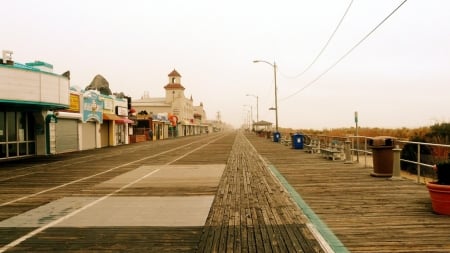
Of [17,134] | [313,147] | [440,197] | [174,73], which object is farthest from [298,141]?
[174,73]

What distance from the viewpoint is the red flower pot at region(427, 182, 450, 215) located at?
6.71m

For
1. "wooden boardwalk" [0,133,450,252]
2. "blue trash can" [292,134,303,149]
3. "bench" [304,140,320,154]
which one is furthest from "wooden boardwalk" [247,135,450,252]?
"blue trash can" [292,134,303,149]

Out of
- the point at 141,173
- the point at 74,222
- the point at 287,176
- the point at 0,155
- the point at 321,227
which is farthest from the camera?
the point at 0,155

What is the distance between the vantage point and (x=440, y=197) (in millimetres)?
6848

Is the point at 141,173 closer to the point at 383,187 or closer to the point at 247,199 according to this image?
the point at 247,199

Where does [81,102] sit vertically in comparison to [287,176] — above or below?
above

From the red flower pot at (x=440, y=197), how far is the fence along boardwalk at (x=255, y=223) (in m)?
2.52

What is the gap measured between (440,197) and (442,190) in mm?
202

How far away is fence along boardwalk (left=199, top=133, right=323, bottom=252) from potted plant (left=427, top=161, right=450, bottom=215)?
2536mm

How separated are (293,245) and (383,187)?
584cm

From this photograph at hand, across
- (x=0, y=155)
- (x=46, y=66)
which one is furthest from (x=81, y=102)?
(x=0, y=155)

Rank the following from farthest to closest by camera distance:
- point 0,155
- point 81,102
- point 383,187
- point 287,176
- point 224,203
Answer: point 81,102
point 0,155
point 287,176
point 383,187
point 224,203

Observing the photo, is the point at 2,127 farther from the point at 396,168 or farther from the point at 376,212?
the point at 376,212

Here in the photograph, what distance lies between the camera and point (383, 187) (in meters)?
10.1
